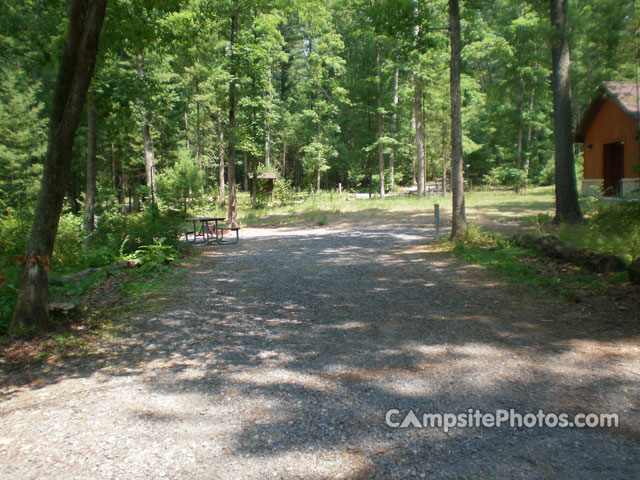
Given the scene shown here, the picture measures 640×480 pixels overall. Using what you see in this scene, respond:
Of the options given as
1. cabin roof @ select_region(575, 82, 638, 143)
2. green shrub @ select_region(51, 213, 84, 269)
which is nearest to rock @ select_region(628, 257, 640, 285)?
green shrub @ select_region(51, 213, 84, 269)

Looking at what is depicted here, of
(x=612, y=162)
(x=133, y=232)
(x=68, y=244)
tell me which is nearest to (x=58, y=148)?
(x=133, y=232)

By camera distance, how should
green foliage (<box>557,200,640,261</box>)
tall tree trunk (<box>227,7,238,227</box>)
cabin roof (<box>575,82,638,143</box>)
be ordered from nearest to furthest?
green foliage (<box>557,200,640,261</box>) < tall tree trunk (<box>227,7,238,227</box>) < cabin roof (<box>575,82,638,143</box>)

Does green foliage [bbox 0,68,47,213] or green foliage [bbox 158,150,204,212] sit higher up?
green foliage [bbox 0,68,47,213]

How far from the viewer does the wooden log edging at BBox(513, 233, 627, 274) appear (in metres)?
6.78

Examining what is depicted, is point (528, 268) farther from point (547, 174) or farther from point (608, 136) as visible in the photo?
point (547, 174)

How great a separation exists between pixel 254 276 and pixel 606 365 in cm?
600

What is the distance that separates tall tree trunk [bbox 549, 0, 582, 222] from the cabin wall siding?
313 inches

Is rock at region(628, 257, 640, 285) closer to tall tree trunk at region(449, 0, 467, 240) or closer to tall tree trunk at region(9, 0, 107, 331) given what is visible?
tall tree trunk at region(449, 0, 467, 240)

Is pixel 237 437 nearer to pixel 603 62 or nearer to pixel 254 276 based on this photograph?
pixel 254 276

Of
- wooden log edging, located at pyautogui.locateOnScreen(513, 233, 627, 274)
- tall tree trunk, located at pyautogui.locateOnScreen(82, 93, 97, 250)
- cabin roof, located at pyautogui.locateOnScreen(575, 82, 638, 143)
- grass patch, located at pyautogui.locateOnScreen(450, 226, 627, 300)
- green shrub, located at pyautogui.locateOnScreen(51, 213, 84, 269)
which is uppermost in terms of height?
cabin roof, located at pyautogui.locateOnScreen(575, 82, 638, 143)

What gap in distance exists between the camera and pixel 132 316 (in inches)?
235

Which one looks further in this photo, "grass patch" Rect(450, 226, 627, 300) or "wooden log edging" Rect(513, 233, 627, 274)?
"wooden log edging" Rect(513, 233, 627, 274)

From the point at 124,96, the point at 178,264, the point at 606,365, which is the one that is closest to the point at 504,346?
the point at 606,365

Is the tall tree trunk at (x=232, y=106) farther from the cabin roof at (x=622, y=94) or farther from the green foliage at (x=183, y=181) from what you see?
the cabin roof at (x=622, y=94)
